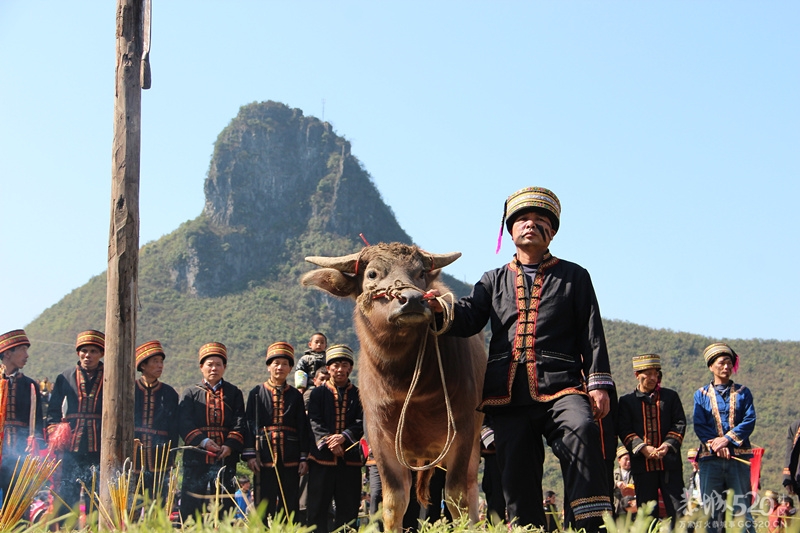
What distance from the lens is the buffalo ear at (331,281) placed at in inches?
291

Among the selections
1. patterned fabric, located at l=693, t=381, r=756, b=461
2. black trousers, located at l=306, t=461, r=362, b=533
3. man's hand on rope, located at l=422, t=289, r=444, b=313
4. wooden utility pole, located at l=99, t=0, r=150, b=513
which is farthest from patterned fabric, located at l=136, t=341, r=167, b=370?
patterned fabric, located at l=693, t=381, r=756, b=461

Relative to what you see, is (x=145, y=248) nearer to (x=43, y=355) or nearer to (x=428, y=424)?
(x=43, y=355)

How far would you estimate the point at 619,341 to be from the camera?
226 ft

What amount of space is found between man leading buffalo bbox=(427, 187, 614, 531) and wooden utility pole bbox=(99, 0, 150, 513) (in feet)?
8.91

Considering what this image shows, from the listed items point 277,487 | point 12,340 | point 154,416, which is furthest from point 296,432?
point 12,340

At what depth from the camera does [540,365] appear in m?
6.10

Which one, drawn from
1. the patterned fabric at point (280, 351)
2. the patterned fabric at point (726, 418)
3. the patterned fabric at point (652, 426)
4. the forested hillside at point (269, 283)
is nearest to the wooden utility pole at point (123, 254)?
the patterned fabric at point (280, 351)

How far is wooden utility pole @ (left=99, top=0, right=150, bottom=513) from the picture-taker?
746 cm

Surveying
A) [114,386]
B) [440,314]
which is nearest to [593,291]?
[440,314]

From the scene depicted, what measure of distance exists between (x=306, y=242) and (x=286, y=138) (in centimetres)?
2326

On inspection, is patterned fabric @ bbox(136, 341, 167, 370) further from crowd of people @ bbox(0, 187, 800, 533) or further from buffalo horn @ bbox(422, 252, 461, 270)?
buffalo horn @ bbox(422, 252, 461, 270)

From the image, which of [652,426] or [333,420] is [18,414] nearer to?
[333,420]

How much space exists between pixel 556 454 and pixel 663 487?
5567 mm

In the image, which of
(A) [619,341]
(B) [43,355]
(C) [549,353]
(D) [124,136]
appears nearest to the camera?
(C) [549,353]
